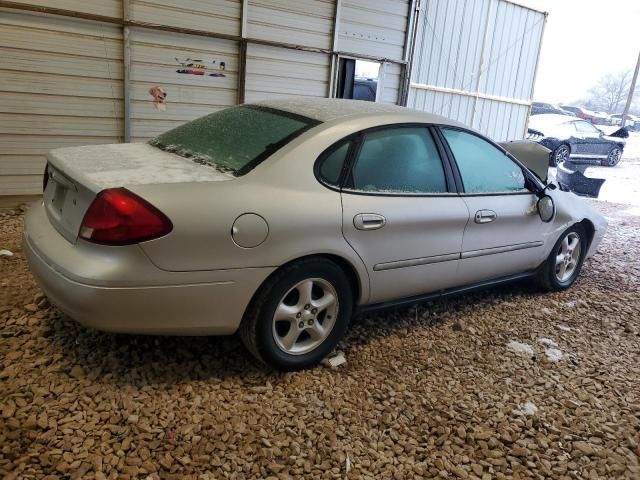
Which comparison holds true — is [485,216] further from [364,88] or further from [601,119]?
[601,119]

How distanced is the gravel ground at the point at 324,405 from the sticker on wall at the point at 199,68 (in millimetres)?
4123

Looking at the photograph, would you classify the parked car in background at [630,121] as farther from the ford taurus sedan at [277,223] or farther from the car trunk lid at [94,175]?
the car trunk lid at [94,175]

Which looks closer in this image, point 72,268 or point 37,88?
point 72,268

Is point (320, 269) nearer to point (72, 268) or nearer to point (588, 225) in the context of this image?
point (72, 268)

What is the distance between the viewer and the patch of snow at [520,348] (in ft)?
11.5

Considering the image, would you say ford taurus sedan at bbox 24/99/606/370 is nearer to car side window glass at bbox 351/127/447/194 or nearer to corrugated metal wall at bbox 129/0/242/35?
car side window glass at bbox 351/127/447/194

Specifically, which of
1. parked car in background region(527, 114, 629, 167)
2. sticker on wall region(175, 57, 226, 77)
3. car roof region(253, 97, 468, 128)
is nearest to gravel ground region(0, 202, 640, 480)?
car roof region(253, 97, 468, 128)

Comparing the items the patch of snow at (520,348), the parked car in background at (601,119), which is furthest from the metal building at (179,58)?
the parked car in background at (601,119)

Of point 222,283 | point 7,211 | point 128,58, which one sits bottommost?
point 7,211

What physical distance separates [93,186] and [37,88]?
4.49m

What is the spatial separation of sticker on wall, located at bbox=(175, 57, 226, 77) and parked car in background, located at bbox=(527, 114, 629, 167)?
413 inches

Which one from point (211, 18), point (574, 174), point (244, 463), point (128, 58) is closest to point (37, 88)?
point (128, 58)

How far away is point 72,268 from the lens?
2395mm

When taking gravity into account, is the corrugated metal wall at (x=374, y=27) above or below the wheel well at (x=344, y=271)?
above
